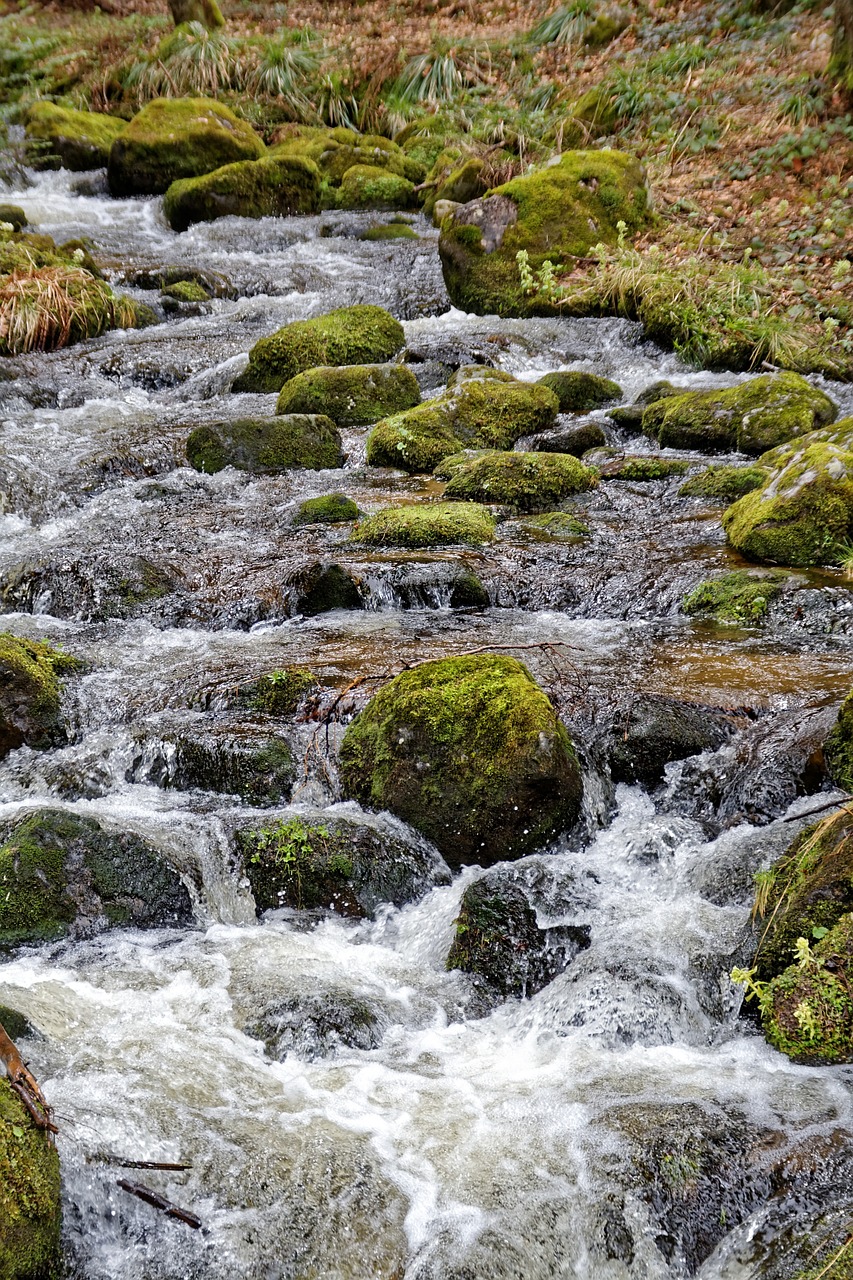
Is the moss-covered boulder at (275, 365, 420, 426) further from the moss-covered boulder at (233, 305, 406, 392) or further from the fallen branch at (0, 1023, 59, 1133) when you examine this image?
the fallen branch at (0, 1023, 59, 1133)

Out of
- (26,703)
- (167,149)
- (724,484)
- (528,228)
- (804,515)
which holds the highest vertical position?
(167,149)

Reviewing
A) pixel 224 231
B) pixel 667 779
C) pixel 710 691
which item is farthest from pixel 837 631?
pixel 224 231

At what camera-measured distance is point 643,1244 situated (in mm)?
2633

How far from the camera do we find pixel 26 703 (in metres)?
5.23

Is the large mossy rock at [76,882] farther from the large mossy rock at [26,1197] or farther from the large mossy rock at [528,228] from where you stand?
the large mossy rock at [528,228]

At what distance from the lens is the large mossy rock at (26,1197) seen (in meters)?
2.28

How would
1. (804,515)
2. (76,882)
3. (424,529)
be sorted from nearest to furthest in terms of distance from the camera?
(76,882) → (804,515) → (424,529)

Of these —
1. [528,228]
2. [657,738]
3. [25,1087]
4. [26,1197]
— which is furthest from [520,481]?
[26,1197]

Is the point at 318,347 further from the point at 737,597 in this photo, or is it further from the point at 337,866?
the point at 337,866

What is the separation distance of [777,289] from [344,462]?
5.91 m

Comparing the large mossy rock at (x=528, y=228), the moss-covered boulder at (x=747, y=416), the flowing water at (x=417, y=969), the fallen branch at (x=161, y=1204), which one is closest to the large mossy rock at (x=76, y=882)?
the flowing water at (x=417, y=969)

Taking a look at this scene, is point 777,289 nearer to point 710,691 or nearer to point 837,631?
point 837,631

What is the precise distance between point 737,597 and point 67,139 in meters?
18.6

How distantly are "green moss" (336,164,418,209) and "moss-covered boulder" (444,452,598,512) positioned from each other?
443 inches
